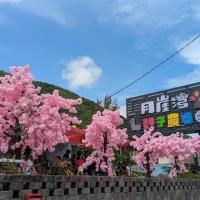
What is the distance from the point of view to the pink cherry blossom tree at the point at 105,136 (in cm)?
1250

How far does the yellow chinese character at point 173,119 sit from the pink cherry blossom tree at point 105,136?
15.9 metres

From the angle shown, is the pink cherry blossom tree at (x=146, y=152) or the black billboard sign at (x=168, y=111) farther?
the black billboard sign at (x=168, y=111)

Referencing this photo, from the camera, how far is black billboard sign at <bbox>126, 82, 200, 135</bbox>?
91.5 ft

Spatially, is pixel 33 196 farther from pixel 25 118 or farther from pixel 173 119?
pixel 173 119

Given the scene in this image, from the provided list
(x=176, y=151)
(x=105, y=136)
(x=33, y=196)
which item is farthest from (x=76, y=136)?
(x=33, y=196)

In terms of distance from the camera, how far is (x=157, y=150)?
1741 centimetres

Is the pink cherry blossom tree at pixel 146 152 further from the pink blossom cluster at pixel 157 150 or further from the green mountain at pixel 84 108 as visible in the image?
the green mountain at pixel 84 108

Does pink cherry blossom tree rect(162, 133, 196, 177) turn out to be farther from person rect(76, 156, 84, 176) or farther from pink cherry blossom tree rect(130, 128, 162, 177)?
person rect(76, 156, 84, 176)

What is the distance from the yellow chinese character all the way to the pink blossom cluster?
8.50m

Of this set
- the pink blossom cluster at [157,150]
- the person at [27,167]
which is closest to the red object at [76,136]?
the pink blossom cluster at [157,150]

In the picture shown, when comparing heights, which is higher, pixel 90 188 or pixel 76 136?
pixel 76 136

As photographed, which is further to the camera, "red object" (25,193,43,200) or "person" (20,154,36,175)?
"person" (20,154,36,175)

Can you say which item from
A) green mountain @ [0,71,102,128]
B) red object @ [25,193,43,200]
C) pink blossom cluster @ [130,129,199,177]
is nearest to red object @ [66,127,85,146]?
pink blossom cluster @ [130,129,199,177]

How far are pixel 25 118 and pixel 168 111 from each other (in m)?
21.4
